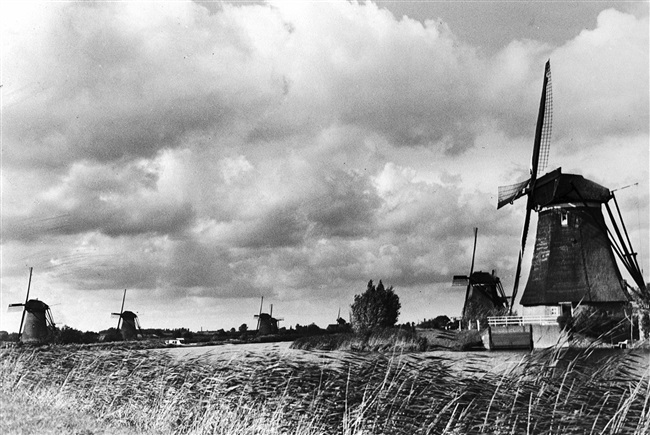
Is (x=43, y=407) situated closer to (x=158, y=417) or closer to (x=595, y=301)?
(x=158, y=417)

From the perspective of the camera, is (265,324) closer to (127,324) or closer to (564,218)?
(127,324)

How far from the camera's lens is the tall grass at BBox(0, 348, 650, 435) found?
702cm

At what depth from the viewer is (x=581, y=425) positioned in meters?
6.64

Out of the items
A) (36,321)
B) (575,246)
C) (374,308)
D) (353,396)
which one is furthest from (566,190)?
(36,321)

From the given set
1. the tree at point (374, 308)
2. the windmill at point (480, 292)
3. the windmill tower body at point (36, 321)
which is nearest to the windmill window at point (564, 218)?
the windmill at point (480, 292)

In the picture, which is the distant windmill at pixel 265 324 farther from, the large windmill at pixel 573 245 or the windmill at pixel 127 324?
the large windmill at pixel 573 245

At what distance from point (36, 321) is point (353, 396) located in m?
49.5

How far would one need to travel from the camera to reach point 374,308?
49.2m

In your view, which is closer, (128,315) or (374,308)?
(374,308)

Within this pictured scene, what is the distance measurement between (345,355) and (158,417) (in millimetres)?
2631

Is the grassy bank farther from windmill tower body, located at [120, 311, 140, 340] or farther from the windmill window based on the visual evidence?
windmill tower body, located at [120, 311, 140, 340]

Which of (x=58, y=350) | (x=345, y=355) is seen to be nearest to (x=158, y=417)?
(x=345, y=355)

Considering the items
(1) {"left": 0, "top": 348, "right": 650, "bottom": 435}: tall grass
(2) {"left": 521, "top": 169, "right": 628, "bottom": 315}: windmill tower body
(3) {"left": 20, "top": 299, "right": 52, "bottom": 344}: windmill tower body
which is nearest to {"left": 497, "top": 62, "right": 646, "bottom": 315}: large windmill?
(2) {"left": 521, "top": 169, "right": 628, "bottom": 315}: windmill tower body

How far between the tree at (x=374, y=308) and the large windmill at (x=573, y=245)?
1754 cm
